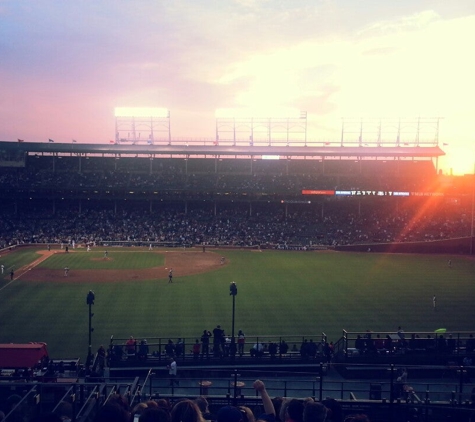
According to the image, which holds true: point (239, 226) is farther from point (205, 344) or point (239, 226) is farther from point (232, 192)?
point (205, 344)

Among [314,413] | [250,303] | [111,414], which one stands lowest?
[250,303]

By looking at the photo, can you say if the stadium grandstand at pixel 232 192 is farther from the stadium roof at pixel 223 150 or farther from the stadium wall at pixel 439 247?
the stadium wall at pixel 439 247

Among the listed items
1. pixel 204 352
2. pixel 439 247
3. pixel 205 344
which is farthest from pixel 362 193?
pixel 205 344

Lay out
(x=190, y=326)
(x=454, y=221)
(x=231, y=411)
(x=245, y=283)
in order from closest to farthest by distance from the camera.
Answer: (x=231, y=411), (x=190, y=326), (x=245, y=283), (x=454, y=221)

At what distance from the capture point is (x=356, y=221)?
6806 centimetres

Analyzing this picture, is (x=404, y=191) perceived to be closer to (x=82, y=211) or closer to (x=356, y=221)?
(x=356, y=221)

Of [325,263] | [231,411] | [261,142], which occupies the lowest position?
[325,263]

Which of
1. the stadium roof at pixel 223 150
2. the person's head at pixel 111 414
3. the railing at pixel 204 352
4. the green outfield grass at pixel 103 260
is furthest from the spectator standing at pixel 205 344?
the stadium roof at pixel 223 150

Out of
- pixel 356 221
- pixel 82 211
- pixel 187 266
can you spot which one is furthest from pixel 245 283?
pixel 82 211

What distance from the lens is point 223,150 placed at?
72.1m

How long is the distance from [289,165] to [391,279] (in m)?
42.3

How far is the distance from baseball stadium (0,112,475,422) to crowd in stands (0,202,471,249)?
343 mm

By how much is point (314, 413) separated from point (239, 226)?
6151 cm

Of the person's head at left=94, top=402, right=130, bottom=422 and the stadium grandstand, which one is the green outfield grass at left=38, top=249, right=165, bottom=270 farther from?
the person's head at left=94, top=402, right=130, bottom=422
